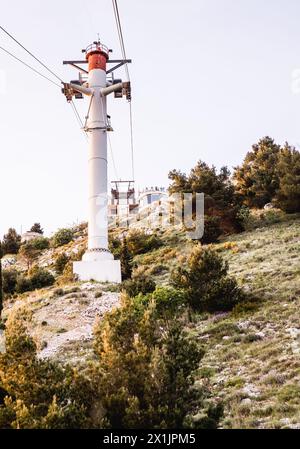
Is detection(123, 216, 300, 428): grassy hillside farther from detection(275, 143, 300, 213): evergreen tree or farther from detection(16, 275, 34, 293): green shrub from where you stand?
detection(16, 275, 34, 293): green shrub

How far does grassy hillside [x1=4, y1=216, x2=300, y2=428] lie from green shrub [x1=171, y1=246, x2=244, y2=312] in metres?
0.69

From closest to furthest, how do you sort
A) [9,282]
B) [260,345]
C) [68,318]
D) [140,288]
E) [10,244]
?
[260,345] → [68,318] → [140,288] → [9,282] → [10,244]


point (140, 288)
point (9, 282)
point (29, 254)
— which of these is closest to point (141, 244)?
point (9, 282)

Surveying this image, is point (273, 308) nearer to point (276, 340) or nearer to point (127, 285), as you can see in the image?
point (276, 340)

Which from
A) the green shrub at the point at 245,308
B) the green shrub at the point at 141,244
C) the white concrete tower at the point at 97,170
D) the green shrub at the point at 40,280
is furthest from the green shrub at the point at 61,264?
the green shrub at the point at 245,308

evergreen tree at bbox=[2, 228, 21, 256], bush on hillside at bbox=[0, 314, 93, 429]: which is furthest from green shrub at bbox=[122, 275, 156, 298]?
evergreen tree at bbox=[2, 228, 21, 256]

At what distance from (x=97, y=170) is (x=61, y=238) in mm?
25204

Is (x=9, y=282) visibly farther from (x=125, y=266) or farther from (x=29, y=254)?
(x=29, y=254)

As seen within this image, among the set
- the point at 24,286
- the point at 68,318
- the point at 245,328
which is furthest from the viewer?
the point at 24,286

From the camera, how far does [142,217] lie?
5572 centimetres

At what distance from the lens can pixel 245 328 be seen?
14727mm

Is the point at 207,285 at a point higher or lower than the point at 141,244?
lower

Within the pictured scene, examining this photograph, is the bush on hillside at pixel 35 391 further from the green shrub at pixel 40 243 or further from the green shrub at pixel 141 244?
the green shrub at pixel 40 243

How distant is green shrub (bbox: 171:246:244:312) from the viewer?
57.8 ft
